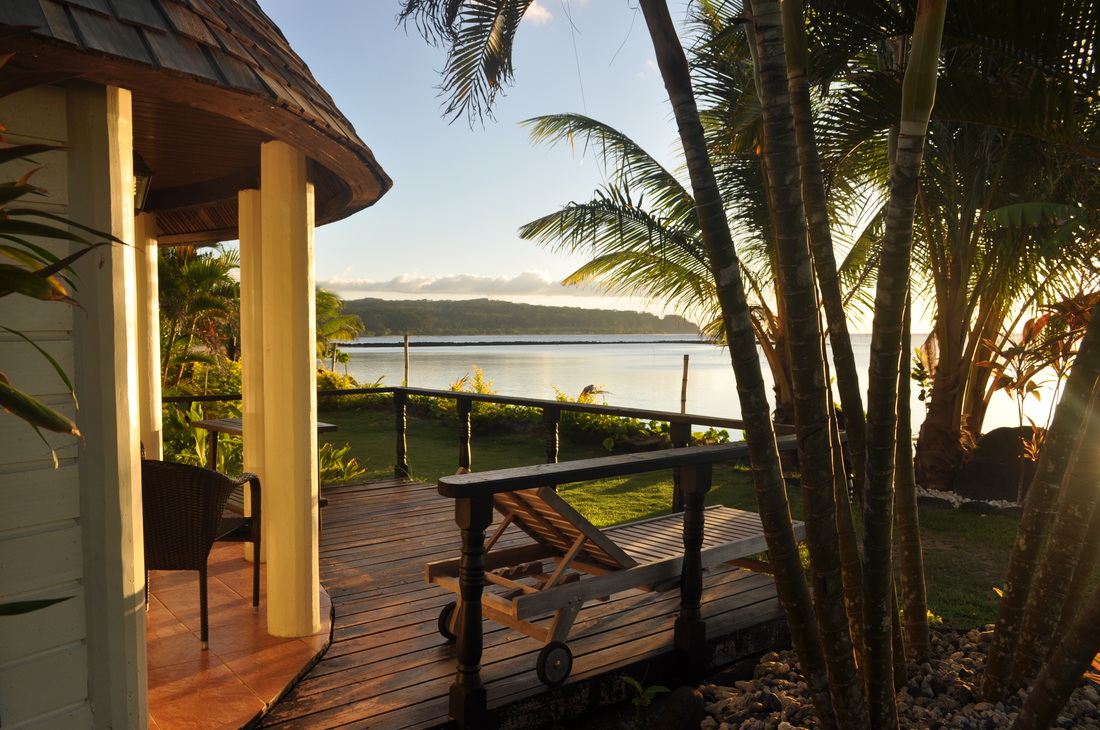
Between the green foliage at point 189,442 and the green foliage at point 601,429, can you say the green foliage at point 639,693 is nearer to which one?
the green foliage at point 189,442

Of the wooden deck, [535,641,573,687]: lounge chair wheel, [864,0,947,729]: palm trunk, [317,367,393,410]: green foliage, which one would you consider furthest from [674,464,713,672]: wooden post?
[317,367,393,410]: green foliage

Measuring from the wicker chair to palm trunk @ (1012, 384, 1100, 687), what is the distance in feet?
10.5

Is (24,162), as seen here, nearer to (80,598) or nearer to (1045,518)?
(80,598)

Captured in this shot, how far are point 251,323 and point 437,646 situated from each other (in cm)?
214

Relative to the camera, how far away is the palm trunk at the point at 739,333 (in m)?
2.13

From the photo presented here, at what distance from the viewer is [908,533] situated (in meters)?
3.13

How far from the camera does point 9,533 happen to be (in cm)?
205

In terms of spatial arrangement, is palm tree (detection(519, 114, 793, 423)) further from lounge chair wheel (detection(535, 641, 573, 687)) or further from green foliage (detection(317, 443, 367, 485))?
lounge chair wheel (detection(535, 641, 573, 687))

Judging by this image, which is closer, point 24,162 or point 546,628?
point 24,162

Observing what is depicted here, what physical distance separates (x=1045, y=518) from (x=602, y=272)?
23.5 feet

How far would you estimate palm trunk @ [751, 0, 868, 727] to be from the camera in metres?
2.08

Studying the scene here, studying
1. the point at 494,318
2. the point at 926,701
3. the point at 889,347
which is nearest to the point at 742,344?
the point at 889,347

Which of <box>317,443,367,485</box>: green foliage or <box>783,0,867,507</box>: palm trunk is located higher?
<box>783,0,867,507</box>: palm trunk

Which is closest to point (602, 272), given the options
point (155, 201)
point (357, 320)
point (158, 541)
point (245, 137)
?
point (155, 201)
